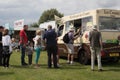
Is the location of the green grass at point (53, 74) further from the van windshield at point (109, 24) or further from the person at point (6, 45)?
the van windshield at point (109, 24)

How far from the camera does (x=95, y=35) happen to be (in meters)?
13.2

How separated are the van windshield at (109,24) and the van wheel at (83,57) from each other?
1.55 meters

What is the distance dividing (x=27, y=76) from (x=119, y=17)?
603cm

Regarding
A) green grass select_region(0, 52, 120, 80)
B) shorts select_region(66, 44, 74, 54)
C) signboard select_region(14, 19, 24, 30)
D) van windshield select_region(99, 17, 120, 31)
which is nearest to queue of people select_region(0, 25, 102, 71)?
green grass select_region(0, 52, 120, 80)

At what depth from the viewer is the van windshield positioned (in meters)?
15.1

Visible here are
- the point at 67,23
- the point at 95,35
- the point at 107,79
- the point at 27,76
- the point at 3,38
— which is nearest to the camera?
the point at 107,79

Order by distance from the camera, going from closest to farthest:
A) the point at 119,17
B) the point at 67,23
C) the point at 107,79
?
the point at 107,79
the point at 119,17
the point at 67,23

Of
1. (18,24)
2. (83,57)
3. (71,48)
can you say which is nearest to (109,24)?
(83,57)

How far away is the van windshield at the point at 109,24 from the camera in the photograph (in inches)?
594

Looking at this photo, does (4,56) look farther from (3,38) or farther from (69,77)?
(69,77)

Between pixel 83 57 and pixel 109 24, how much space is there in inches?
80.8

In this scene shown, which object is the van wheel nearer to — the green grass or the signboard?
the green grass

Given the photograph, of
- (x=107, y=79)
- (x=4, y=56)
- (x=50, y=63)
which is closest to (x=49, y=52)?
(x=50, y=63)

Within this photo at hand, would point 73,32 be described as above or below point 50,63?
above
